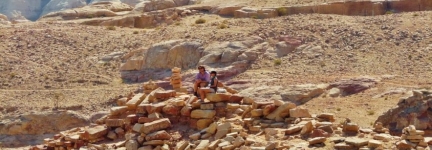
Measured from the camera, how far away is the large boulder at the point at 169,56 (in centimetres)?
3734

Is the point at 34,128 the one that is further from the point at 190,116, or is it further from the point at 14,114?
the point at 190,116

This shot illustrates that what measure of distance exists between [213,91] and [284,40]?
20.6 m

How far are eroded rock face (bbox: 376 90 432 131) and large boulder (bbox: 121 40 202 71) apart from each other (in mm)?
20566

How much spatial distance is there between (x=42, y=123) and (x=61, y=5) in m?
65.3

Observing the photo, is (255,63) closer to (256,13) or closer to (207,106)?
(256,13)

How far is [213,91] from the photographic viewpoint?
54.4ft

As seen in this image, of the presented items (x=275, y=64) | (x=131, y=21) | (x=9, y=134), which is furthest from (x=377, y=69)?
(x=131, y=21)

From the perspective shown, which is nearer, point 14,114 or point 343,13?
point 14,114

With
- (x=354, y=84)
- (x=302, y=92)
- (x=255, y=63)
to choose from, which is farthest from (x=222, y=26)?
(x=354, y=84)

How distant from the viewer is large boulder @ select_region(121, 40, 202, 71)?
37.3 meters

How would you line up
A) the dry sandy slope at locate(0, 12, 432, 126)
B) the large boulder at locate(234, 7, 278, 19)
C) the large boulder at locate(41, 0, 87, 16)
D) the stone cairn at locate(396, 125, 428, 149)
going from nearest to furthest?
the stone cairn at locate(396, 125, 428, 149) → the dry sandy slope at locate(0, 12, 432, 126) → the large boulder at locate(234, 7, 278, 19) → the large boulder at locate(41, 0, 87, 16)

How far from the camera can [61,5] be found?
313ft

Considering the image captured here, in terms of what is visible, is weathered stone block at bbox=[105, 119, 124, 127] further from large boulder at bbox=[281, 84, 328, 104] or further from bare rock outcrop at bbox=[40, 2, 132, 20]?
bare rock outcrop at bbox=[40, 2, 132, 20]

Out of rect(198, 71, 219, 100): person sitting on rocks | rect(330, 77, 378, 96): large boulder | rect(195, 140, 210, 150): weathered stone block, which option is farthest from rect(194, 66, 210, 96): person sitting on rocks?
rect(330, 77, 378, 96): large boulder
